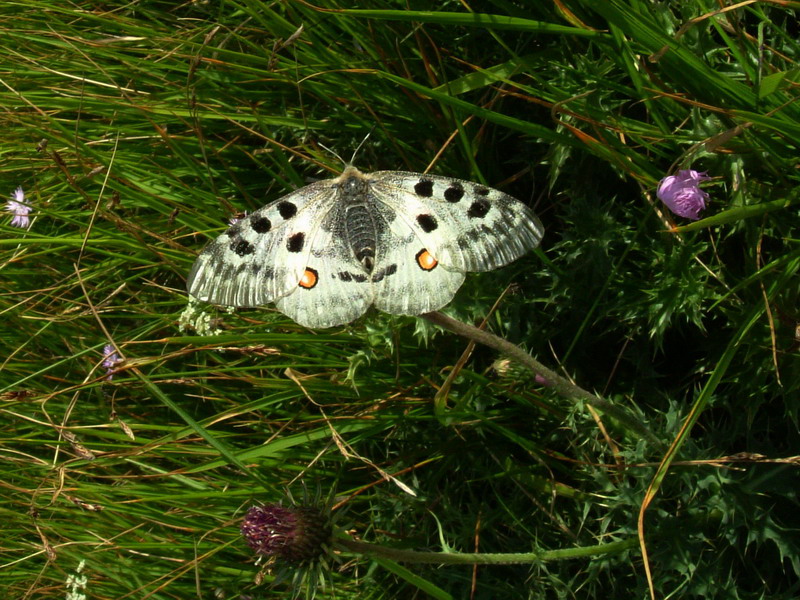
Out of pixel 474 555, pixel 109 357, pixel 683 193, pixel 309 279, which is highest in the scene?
pixel 683 193

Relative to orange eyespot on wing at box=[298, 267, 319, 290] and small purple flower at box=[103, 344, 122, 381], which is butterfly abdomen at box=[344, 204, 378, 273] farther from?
small purple flower at box=[103, 344, 122, 381]

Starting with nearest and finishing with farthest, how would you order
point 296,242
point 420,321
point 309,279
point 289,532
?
point 289,532
point 309,279
point 296,242
point 420,321

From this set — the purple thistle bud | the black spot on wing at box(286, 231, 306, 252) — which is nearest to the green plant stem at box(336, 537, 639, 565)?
the purple thistle bud

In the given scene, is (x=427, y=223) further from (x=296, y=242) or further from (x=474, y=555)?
(x=474, y=555)

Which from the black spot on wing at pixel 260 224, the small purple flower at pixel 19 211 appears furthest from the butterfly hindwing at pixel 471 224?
the small purple flower at pixel 19 211

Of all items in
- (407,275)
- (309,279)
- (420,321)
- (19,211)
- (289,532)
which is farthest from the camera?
(19,211)

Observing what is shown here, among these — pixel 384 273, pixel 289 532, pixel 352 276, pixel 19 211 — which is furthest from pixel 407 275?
pixel 19 211

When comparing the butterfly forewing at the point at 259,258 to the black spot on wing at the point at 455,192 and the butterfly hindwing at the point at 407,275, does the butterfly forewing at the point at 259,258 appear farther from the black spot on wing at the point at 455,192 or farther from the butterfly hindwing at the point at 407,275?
the black spot on wing at the point at 455,192
